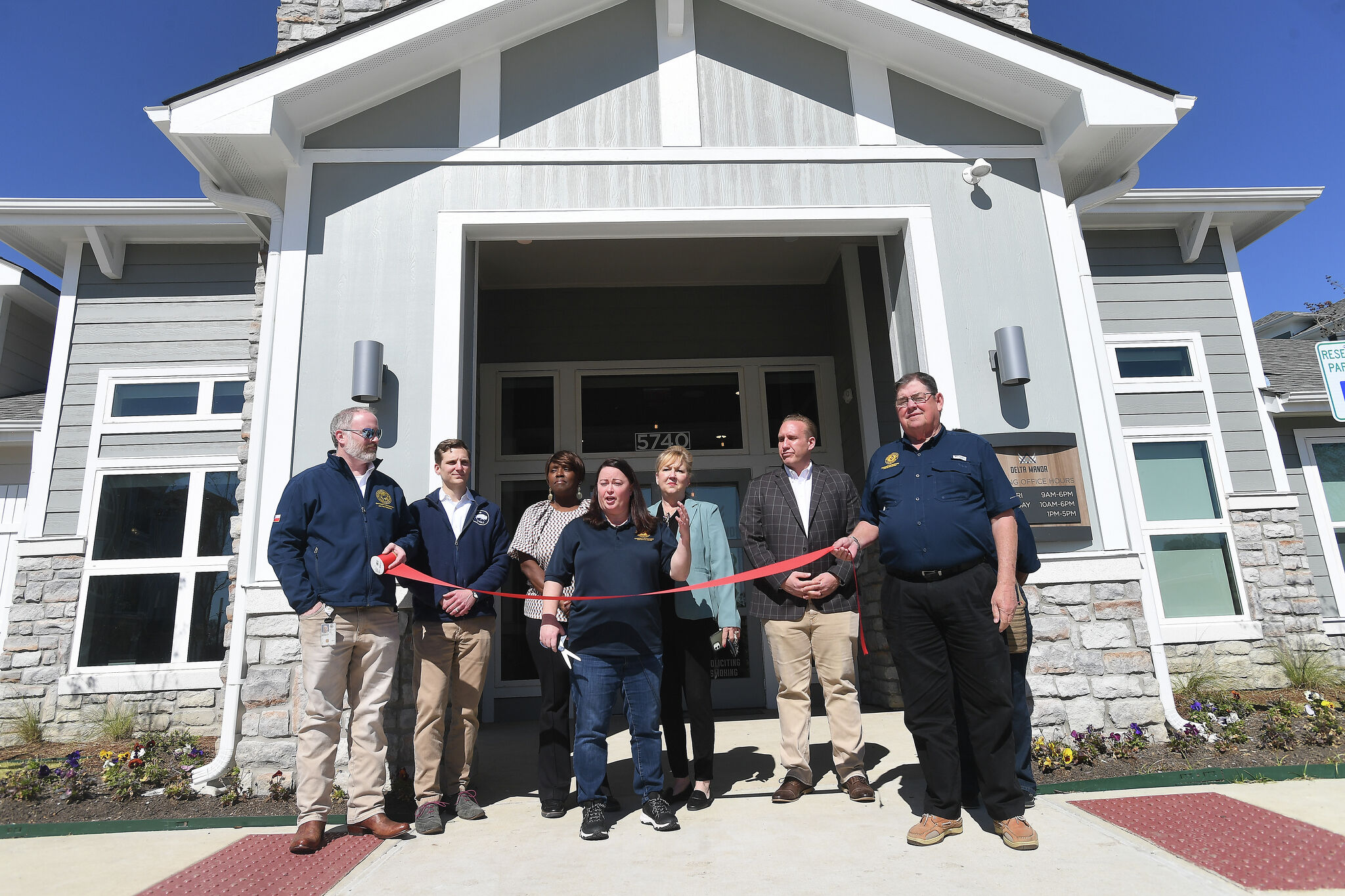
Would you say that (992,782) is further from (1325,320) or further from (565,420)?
(1325,320)

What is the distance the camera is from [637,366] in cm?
685

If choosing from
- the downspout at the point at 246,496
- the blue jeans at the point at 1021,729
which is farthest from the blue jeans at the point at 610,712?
the downspout at the point at 246,496

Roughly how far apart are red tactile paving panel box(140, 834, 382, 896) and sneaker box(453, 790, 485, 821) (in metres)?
0.36

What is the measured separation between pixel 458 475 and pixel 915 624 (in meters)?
2.02

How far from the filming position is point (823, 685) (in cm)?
336

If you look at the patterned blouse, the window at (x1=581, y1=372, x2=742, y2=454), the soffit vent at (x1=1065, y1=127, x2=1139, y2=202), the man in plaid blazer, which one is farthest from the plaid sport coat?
the window at (x1=581, y1=372, x2=742, y2=454)

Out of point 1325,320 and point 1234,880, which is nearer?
point 1234,880

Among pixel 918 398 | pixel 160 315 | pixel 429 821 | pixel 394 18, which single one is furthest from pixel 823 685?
pixel 160 315

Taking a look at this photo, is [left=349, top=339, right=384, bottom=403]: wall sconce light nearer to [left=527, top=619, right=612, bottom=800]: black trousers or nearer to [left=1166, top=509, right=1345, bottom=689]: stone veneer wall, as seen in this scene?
[left=527, top=619, right=612, bottom=800]: black trousers

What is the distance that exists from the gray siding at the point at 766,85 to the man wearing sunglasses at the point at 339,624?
297 cm

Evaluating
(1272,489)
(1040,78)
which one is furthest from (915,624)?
(1272,489)

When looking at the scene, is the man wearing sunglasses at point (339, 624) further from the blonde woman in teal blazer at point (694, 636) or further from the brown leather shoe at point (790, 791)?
the brown leather shoe at point (790, 791)

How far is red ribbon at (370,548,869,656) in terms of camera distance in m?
2.99

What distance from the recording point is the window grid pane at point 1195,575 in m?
6.21
